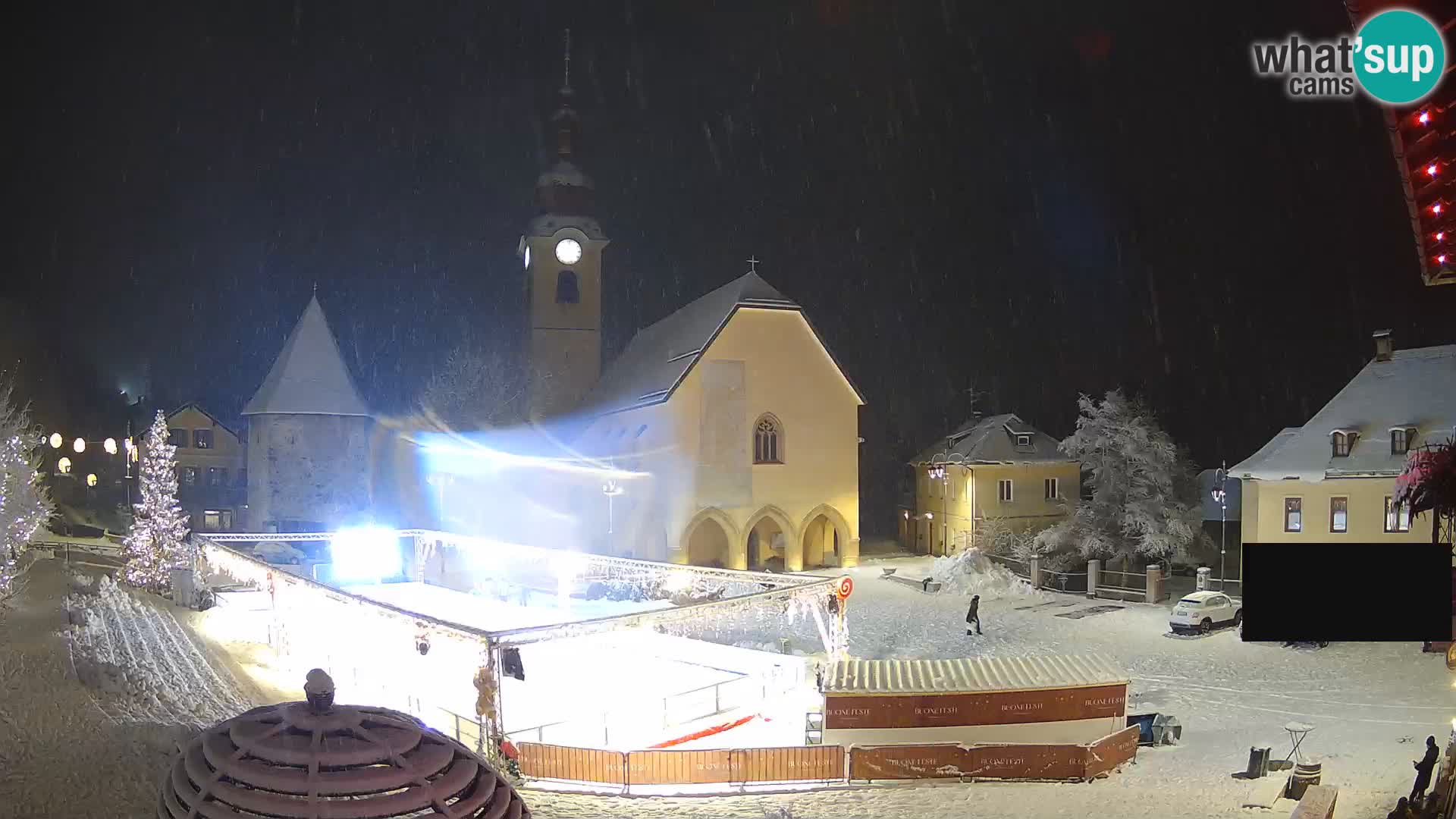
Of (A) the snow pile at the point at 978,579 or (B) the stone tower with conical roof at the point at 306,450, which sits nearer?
(A) the snow pile at the point at 978,579

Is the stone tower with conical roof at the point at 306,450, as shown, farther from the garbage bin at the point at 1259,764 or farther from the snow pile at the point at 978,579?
the garbage bin at the point at 1259,764

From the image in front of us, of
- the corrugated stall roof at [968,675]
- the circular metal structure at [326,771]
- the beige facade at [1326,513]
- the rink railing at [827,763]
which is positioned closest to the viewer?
the circular metal structure at [326,771]

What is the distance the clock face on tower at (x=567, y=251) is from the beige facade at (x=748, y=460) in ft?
32.3

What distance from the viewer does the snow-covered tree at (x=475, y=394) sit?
150ft

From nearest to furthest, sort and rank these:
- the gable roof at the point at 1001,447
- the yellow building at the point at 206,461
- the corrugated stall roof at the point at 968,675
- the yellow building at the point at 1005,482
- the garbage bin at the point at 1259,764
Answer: the garbage bin at the point at 1259,764 < the corrugated stall roof at the point at 968,675 < the yellow building at the point at 1005,482 < the gable roof at the point at 1001,447 < the yellow building at the point at 206,461

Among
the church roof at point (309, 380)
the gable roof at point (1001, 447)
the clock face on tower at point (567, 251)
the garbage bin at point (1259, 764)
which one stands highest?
the clock face on tower at point (567, 251)

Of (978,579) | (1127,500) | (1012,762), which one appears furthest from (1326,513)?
(1012,762)

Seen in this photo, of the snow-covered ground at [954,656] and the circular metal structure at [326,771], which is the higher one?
the circular metal structure at [326,771]

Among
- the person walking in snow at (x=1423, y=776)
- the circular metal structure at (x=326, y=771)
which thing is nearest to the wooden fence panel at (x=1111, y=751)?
the person walking in snow at (x=1423, y=776)

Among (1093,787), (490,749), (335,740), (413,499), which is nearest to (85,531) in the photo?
(413,499)

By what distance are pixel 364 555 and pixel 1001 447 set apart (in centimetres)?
2414

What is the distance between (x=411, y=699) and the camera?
48.5ft

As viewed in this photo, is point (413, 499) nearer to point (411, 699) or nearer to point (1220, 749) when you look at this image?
point (411, 699)

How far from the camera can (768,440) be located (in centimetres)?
3428
